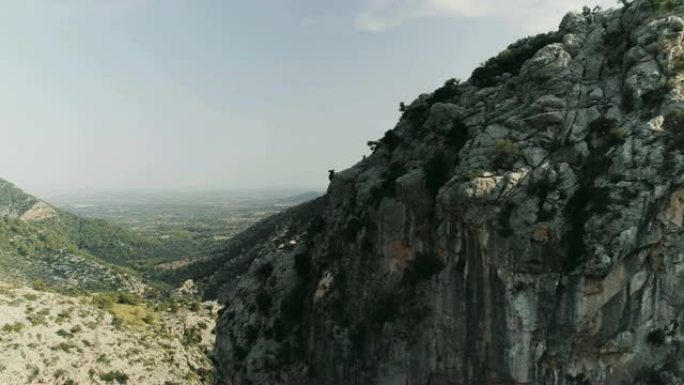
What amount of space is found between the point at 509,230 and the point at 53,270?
18845cm

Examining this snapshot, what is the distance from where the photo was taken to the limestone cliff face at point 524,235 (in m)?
37.2

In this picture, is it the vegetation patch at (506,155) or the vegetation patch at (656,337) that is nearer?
the vegetation patch at (656,337)

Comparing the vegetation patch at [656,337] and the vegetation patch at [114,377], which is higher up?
the vegetation patch at [656,337]

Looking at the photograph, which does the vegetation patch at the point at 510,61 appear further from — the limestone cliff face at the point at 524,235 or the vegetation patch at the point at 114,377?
the vegetation patch at the point at 114,377

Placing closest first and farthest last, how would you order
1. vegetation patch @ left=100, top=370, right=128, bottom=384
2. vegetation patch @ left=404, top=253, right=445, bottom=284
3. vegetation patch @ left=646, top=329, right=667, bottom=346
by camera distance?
vegetation patch @ left=646, top=329, right=667, bottom=346 → vegetation patch @ left=404, top=253, right=445, bottom=284 → vegetation patch @ left=100, top=370, right=128, bottom=384

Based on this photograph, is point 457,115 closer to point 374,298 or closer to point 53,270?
point 374,298

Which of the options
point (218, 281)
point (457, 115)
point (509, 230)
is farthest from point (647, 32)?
point (218, 281)

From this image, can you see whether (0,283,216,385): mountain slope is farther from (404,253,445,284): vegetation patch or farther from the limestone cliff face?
(404,253,445,284): vegetation patch

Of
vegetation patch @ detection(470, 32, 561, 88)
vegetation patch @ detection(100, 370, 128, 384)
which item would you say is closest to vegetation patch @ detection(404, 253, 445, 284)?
vegetation patch @ detection(470, 32, 561, 88)

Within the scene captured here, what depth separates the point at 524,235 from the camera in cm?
4041

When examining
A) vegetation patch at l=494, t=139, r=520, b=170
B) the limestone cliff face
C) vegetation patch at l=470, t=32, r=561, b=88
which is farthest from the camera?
vegetation patch at l=470, t=32, r=561, b=88

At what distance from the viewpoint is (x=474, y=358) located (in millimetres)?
41969

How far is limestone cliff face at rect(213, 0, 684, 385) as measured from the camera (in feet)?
122

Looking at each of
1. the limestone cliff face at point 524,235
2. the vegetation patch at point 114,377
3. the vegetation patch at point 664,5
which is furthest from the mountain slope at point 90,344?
the vegetation patch at point 664,5
